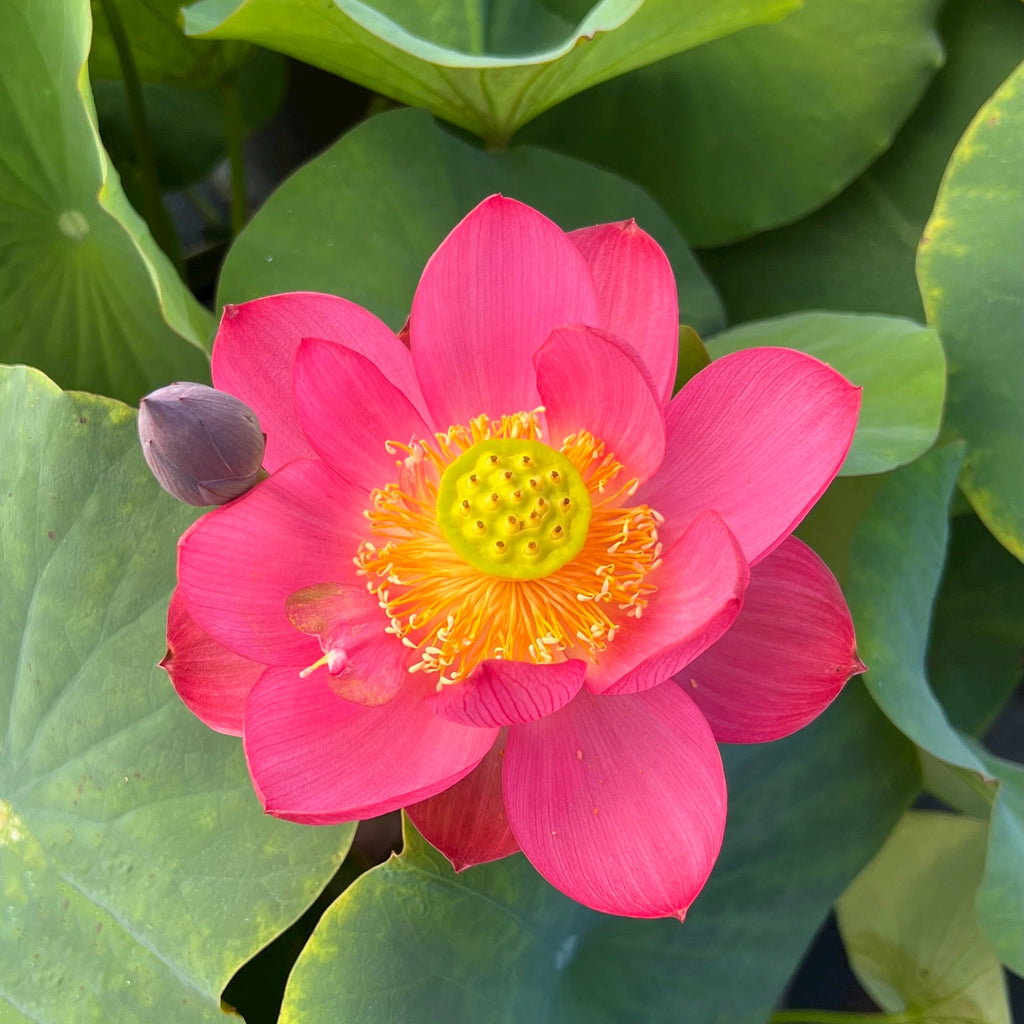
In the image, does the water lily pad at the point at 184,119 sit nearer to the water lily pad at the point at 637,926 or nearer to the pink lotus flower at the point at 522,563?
the pink lotus flower at the point at 522,563

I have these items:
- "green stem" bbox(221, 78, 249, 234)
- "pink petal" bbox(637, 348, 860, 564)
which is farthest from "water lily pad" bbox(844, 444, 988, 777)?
"green stem" bbox(221, 78, 249, 234)

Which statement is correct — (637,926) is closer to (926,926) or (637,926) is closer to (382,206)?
(926,926)

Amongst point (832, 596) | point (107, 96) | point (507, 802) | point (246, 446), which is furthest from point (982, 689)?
point (107, 96)

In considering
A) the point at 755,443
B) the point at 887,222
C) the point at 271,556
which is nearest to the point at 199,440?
the point at 271,556

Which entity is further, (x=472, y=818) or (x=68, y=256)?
(x=68, y=256)

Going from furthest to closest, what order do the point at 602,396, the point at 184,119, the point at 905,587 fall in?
the point at 184,119 → the point at 905,587 → the point at 602,396

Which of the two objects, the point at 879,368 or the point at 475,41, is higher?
the point at 475,41

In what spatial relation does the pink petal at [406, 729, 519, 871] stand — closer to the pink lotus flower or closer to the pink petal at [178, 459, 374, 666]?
the pink lotus flower
